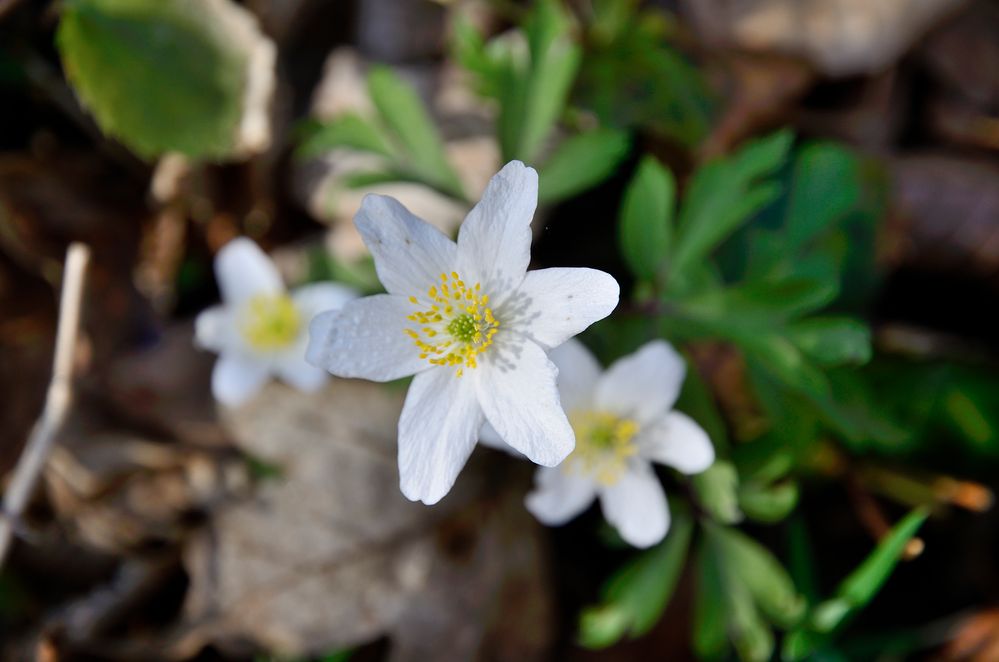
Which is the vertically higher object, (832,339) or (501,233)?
(501,233)

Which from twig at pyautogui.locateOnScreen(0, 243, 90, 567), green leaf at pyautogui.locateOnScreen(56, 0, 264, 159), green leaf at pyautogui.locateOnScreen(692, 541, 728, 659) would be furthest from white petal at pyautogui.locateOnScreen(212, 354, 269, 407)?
green leaf at pyautogui.locateOnScreen(692, 541, 728, 659)

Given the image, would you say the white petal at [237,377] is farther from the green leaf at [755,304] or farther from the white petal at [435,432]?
the green leaf at [755,304]

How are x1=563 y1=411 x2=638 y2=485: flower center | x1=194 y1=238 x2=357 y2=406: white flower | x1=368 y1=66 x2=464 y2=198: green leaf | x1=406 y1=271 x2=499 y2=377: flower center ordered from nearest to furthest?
1. x1=406 y1=271 x2=499 y2=377: flower center
2. x1=563 y1=411 x2=638 y2=485: flower center
3. x1=368 y1=66 x2=464 y2=198: green leaf
4. x1=194 y1=238 x2=357 y2=406: white flower

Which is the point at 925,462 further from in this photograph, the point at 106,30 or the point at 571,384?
the point at 106,30

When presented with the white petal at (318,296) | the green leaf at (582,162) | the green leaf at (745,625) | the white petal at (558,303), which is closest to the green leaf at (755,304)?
the green leaf at (582,162)

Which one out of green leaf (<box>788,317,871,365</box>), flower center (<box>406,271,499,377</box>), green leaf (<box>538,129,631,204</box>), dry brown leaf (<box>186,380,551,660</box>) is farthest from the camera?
dry brown leaf (<box>186,380,551,660</box>)

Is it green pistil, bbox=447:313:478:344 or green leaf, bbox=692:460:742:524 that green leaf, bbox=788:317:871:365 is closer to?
green leaf, bbox=692:460:742:524

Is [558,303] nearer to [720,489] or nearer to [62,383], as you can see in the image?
[720,489]

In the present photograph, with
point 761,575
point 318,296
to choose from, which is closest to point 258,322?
point 318,296

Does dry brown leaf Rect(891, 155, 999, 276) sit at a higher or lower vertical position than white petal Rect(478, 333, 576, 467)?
lower
